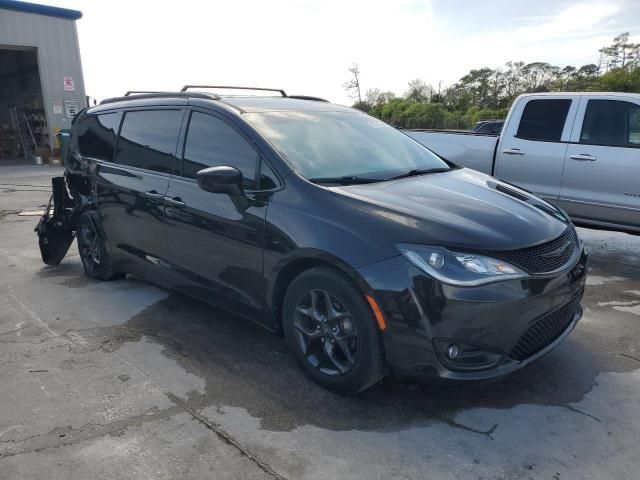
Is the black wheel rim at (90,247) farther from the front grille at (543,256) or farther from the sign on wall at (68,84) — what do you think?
the sign on wall at (68,84)

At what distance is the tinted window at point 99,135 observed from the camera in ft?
15.7

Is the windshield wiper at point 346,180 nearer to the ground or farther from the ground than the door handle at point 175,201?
farther from the ground

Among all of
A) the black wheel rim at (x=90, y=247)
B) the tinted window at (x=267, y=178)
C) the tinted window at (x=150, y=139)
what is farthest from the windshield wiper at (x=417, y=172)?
the black wheel rim at (x=90, y=247)

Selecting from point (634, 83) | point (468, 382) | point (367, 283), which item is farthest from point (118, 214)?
point (634, 83)

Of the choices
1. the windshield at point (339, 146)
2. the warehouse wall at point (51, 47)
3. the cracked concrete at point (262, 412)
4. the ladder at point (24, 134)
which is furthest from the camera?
the ladder at point (24, 134)

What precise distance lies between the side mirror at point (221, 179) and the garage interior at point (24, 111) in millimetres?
20918

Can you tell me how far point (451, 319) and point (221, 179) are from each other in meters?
1.60

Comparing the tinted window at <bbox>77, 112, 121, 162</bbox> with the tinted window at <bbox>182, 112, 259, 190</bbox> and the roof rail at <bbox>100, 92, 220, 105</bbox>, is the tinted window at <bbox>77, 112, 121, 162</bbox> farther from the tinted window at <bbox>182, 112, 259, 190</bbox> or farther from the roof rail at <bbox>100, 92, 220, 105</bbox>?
the tinted window at <bbox>182, 112, 259, 190</bbox>

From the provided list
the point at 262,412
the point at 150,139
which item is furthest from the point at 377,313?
the point at 150,139

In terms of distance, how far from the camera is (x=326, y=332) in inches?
118

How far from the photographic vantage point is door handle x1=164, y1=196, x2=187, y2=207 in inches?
150

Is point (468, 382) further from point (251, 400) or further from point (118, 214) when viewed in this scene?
point (118, 214)

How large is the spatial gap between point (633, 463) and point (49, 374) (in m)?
3.36

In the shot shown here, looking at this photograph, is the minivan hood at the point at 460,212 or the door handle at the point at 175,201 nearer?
the minivan hood at the point at 460,212
